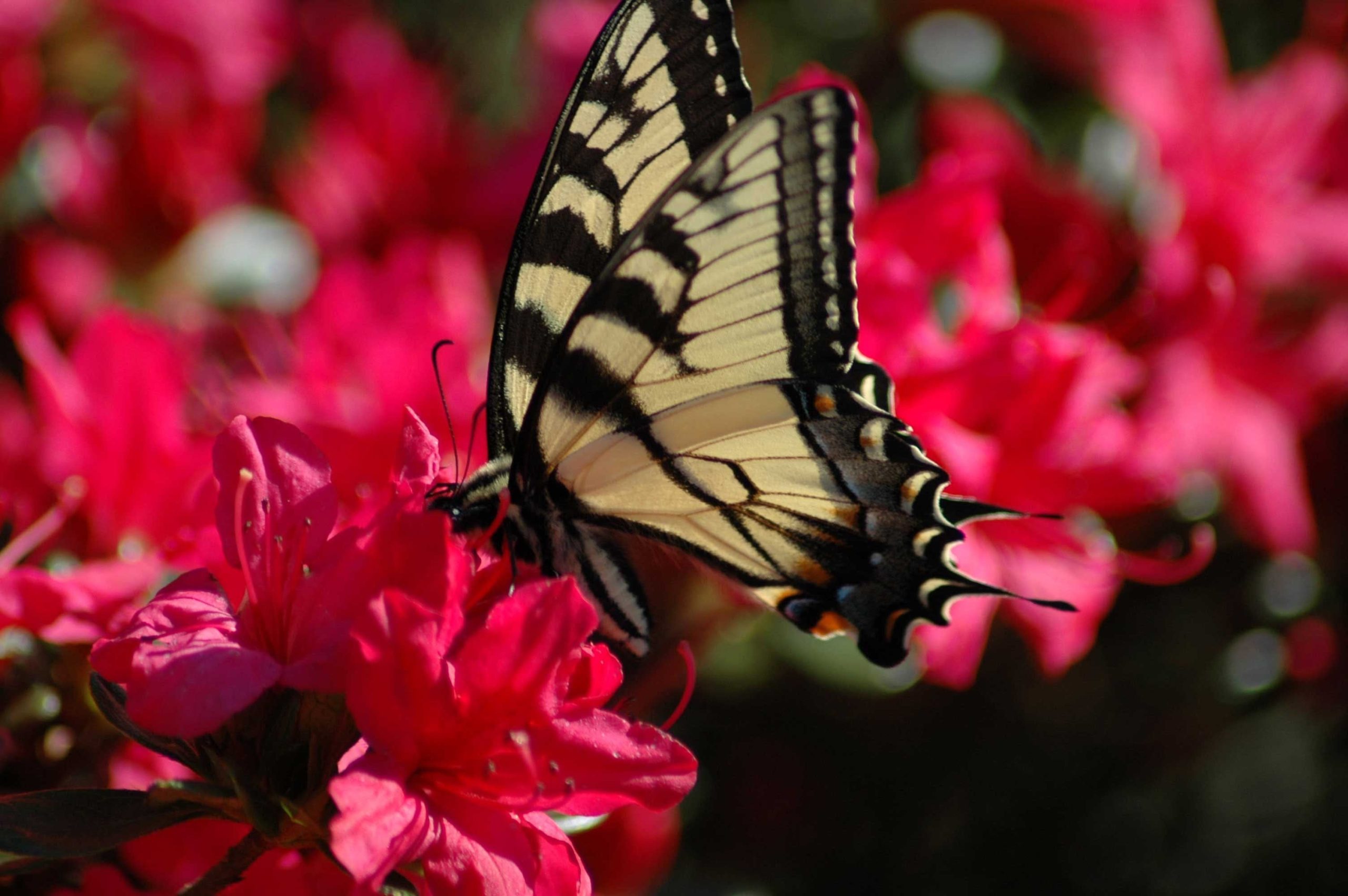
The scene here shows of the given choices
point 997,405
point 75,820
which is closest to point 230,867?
Answer: point 75,820

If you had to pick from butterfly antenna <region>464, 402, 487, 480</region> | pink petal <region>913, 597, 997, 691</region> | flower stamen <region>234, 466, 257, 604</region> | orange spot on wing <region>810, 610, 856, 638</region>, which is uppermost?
flower stamen <region>234, 466, 257, 604</region>

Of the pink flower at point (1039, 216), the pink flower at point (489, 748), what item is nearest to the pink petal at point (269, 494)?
the pink flower at point (489, 748)

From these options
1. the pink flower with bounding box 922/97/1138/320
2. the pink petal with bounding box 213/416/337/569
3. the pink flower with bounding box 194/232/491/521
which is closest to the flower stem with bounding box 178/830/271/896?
the pink petal with bounding box 213/416/337/569

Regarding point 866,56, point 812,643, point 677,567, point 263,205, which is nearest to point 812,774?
point 812,643

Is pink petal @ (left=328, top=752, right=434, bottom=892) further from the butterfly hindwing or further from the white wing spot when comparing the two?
the white wing spot

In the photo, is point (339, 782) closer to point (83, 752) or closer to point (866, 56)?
point (83, 752)

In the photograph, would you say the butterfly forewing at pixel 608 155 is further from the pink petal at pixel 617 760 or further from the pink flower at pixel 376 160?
the pink flower at pixel 376 160

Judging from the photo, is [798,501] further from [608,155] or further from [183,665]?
[183,665]
